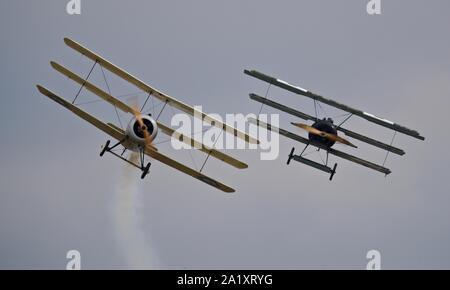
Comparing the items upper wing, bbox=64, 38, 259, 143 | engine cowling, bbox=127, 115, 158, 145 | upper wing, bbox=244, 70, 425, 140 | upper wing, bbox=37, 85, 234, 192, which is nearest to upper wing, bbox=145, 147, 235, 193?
upper wing, bbox=37, 85, 234, 192

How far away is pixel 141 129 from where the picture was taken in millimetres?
45625

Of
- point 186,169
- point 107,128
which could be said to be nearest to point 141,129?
point 107,128

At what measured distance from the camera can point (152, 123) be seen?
45.9 m

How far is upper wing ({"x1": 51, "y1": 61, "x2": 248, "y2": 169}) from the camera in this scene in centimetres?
4750

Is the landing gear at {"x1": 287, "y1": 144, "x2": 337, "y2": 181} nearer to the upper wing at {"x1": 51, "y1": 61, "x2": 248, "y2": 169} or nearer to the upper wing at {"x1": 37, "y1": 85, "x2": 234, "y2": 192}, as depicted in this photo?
the upper wing at {"x1": 51, "y1": 61, "x2": 248, "y2": 169}

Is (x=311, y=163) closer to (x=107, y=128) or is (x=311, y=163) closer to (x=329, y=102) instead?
(x=329, y=102)

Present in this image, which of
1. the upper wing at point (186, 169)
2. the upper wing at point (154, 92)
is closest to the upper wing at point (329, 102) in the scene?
the upper wing at point (154, 92)

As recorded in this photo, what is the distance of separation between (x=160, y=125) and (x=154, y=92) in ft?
5.61

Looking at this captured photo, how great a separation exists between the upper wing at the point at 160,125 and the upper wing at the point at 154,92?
110 cm

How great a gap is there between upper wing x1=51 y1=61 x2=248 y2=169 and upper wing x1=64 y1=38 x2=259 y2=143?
43.3 inches
